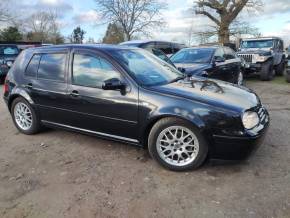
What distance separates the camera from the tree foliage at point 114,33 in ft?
105

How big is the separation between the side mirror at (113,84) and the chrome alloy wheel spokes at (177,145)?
2.69ft

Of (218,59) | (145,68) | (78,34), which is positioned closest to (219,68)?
(218,59)

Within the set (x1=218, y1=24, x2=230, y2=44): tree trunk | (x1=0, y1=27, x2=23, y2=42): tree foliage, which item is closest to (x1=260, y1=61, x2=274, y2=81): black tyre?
(x1=218, y1=24, x2=230, y2=44): tree trunk

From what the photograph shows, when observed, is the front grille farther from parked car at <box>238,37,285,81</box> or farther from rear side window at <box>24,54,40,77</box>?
rear side window at <box>24,54,40,77</box>

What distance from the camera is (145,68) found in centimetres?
477

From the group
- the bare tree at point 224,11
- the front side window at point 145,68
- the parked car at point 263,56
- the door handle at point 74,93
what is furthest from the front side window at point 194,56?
the bare tree at point 224,11

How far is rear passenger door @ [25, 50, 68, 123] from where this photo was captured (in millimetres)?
4969

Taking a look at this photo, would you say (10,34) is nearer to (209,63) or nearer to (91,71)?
(209,63)

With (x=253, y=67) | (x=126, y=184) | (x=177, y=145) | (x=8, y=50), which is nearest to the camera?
(x=126, y=184)

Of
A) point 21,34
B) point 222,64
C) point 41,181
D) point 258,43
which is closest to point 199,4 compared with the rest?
point 258,43

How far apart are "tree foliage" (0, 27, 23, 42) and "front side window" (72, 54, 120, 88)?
3671cm

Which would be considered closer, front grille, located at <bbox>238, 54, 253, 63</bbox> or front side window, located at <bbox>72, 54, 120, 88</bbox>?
front side window, located at <bbox>72, 54, 120, 88</bbox>

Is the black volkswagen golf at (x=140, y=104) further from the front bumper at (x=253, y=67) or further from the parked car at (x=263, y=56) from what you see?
the parked car at (x=263, y=56)

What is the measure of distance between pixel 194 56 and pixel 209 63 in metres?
0.69
